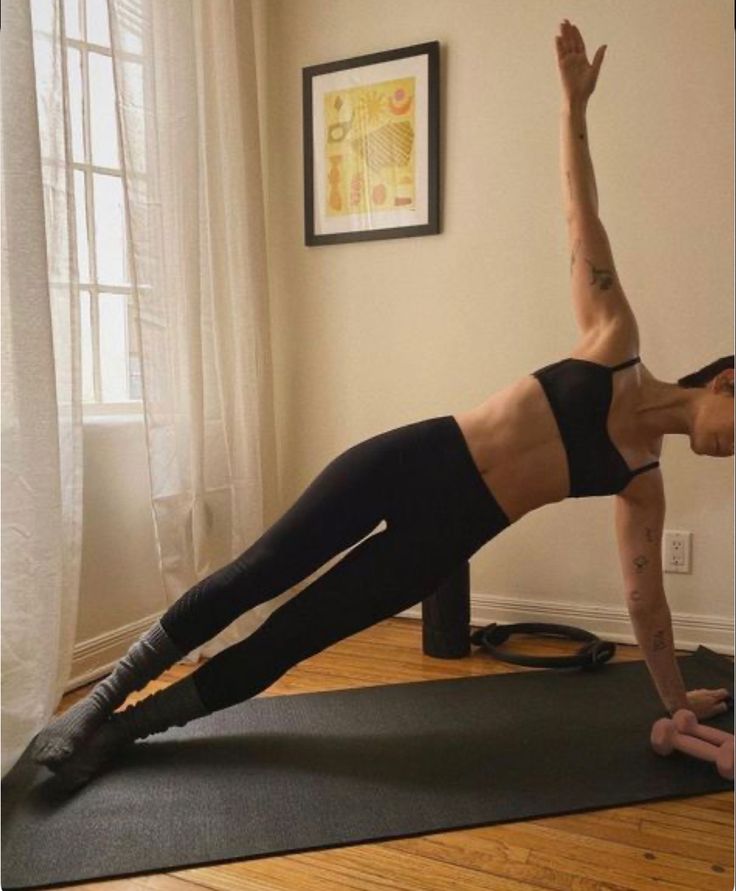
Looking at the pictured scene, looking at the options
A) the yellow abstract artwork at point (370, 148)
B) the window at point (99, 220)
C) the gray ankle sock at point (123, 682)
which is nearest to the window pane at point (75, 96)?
the window at point (99, 220)

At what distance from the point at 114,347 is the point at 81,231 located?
0.36m

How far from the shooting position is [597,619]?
253 centimetres

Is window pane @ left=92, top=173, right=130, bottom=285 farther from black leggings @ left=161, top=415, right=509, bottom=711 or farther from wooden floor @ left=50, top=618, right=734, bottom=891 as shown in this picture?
wooden floor @ left=50, top=618, right=734, bottom=891

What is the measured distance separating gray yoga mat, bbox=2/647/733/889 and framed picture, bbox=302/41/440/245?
1.59m

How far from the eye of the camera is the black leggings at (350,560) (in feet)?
5.33

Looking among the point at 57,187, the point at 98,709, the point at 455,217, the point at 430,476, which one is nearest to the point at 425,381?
the point at 455,217

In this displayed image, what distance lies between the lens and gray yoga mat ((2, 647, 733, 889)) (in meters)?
1.39

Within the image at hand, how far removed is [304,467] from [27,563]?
1366 mm

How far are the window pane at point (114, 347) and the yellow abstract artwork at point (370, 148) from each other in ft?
2.87

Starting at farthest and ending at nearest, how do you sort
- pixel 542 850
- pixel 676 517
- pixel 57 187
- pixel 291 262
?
pixel 291 262, pixel 676 517, pixel 57 187, pixel 542 850

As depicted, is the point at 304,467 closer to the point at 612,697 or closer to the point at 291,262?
the point at 291,262

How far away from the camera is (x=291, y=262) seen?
2896mm

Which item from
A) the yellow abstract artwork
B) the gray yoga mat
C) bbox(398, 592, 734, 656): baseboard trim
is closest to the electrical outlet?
bbox(398, 592, 734, 656): baseboard trim

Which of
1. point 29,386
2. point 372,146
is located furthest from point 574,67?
point 29,386
